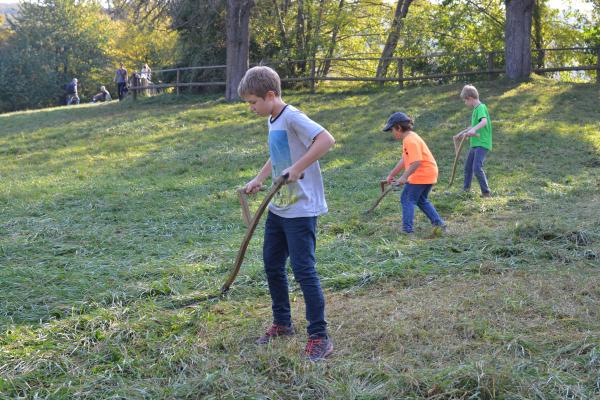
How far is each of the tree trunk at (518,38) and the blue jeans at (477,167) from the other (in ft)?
35.8

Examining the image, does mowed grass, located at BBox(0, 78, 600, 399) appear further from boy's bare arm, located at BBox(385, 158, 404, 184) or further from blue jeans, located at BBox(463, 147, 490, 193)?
boy's bare arm, located at BBox(385, 158, 404, 184)

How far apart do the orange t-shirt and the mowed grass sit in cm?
66

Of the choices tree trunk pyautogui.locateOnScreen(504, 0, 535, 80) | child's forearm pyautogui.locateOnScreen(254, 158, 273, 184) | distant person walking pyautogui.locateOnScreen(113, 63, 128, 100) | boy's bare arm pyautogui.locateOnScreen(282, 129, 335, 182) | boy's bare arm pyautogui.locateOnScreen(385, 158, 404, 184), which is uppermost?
tree trunk pyautogui.locateOnScreen(504, 0, 535, 80)

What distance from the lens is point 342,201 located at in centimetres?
988

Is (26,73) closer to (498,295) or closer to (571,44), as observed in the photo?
(571,44)

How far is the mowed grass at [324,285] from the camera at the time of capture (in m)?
3.71

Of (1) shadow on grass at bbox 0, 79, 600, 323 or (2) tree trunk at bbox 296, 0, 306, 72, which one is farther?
(2) tree trunk at bbox 296, 0, 306, 72

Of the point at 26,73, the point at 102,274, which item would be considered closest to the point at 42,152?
the point at 102,274

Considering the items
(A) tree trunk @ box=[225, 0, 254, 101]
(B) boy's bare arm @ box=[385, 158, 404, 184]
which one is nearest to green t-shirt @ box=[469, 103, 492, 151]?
(B) boy's bare arm @ box=[385, 158, 404, 184]

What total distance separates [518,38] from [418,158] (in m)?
13.9

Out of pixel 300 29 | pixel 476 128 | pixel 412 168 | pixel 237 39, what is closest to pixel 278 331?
pixel 412 168

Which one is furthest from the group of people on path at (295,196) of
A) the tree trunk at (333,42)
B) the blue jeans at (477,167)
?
the tree trunk at (333,42)

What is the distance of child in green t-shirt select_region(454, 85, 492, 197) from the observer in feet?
30.8

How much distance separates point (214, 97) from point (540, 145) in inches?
530
